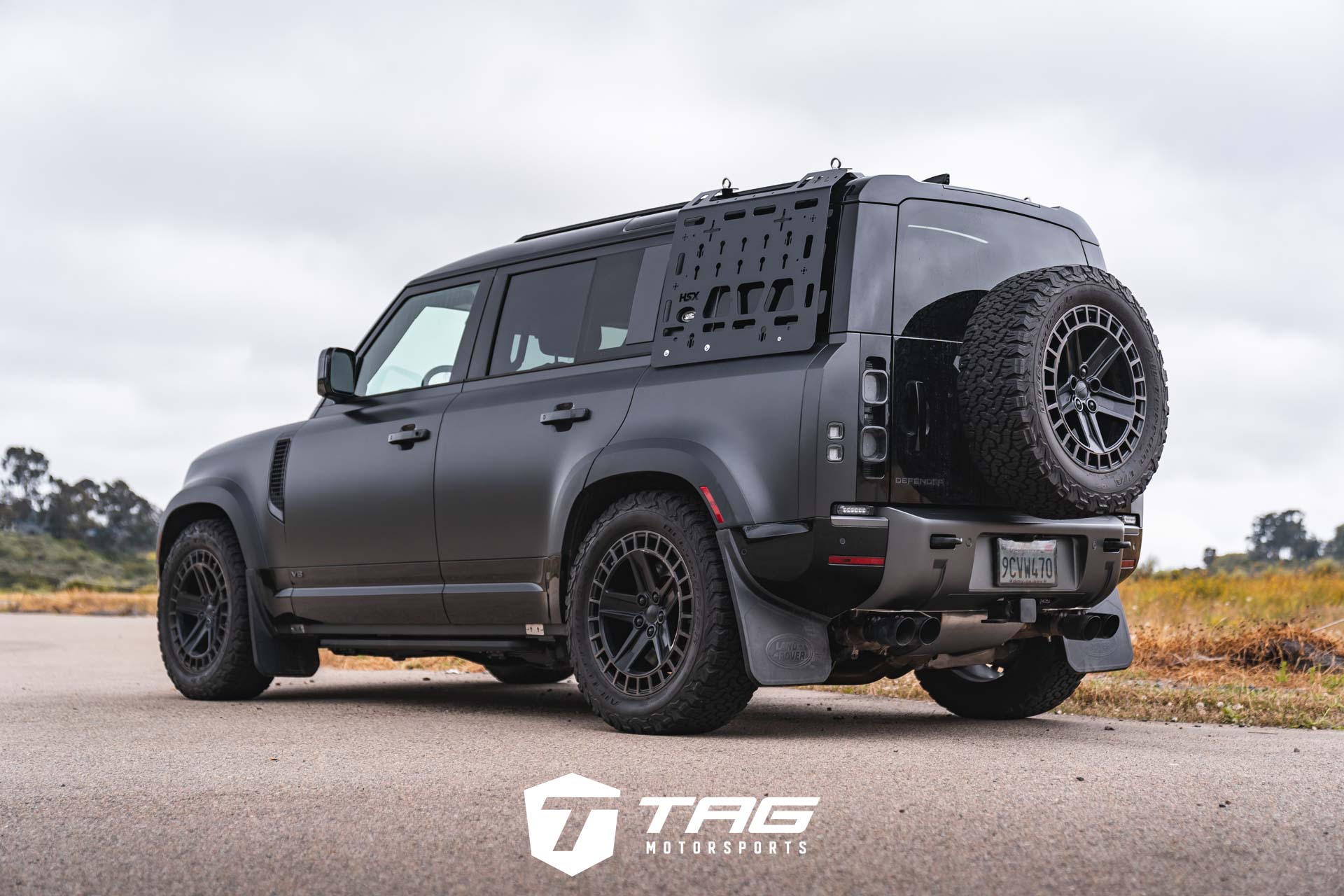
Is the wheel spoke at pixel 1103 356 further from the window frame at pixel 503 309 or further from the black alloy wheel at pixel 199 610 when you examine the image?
the black alloy wheel at pixel 199 610

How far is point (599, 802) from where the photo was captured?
379 cm

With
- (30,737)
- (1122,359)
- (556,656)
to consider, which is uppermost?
(1122,359)

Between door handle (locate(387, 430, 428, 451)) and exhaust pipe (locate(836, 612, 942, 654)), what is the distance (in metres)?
2.47

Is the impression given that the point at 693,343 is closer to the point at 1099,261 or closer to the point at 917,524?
the point at 917,524

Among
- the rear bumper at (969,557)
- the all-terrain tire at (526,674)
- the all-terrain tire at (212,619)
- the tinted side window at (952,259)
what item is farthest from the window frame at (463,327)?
the rear bumper at (969,557)

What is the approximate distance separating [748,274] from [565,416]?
3.48ft

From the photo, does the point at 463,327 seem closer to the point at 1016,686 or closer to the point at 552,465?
the point at 552,465

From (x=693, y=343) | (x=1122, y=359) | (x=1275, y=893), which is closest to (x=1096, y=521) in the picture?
(x=1122, y=359)

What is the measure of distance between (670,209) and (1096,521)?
2.29m

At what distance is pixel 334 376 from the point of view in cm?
752

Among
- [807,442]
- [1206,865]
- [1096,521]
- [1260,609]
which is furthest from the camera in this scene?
[1260,609]

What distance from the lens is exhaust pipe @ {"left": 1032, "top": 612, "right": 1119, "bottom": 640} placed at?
580cm

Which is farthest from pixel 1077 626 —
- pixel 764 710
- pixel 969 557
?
pixel 764 710

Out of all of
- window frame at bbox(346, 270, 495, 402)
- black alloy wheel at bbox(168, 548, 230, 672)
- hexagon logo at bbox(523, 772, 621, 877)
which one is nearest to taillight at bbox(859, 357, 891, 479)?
hexagon logo at bbox(523, 772, 621, 877)
